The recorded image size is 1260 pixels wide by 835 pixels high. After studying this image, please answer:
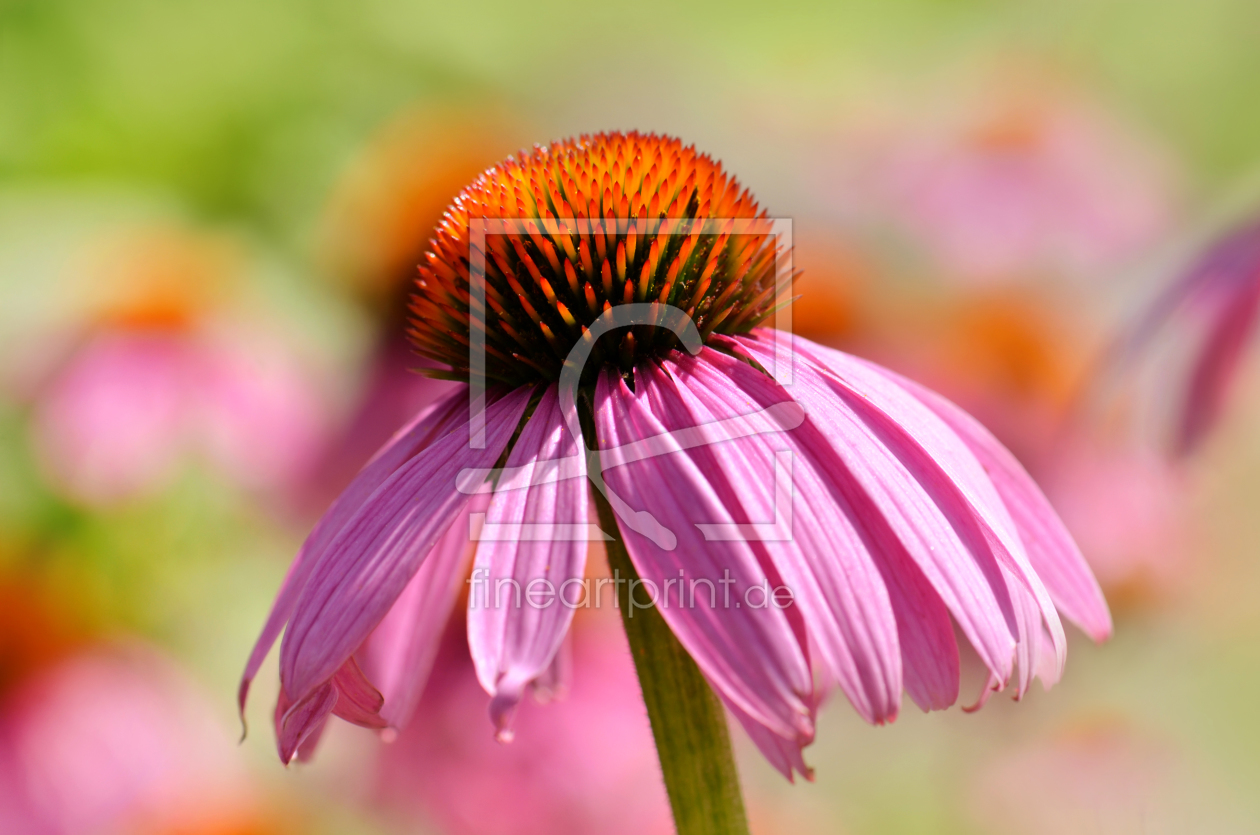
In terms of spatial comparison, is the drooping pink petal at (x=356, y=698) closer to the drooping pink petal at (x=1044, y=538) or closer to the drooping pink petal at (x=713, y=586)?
the drooping pink petal at (x=713, y=586)

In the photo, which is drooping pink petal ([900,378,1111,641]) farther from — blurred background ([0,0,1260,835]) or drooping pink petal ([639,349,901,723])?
blurred background ([0,0,1260,835])

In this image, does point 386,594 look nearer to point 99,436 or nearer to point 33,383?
point 99,436

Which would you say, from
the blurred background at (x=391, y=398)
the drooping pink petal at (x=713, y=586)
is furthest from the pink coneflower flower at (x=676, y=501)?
the blurred background at (x=391, y=398)

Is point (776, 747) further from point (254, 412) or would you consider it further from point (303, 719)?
point (254, 412)

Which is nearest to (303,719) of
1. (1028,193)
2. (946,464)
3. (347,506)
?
(347,506)

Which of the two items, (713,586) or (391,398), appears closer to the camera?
(713,586)

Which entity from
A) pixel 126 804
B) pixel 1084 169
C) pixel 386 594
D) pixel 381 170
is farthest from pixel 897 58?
pixel 386 594
